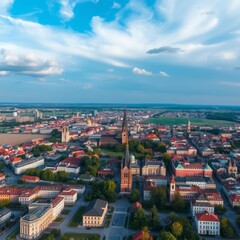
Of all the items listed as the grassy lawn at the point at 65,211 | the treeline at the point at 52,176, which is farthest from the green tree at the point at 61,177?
the grassy lawn at the point at 65,211

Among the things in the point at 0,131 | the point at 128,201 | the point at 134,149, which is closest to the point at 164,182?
the point at 128,201

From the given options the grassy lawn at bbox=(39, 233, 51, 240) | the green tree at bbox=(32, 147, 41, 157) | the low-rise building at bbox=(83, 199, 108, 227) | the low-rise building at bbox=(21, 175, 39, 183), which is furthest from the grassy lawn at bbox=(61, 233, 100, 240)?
the green tree at bbox=(32, 147, 41, 157)

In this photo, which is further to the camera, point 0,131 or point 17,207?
point 0,131

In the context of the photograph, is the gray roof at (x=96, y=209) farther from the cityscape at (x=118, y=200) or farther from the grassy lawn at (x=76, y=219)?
the grassy lawn at (x=76, y=219)

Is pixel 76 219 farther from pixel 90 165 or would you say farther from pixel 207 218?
pixel 90 165

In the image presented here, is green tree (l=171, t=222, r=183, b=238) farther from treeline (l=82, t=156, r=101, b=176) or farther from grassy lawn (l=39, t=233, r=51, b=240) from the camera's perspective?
treeline (l=82, t=156, r=101, b=176)

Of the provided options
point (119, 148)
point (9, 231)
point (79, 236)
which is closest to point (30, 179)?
point (9, 231)

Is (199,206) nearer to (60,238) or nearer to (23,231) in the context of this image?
(60,238)
